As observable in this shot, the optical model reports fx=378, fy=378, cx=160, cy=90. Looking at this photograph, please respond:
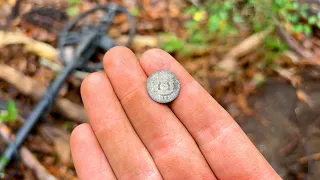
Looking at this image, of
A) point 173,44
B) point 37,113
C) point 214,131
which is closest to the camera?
point 214,131

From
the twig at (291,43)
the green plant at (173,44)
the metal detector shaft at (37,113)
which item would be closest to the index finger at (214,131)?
the green plant at (173,44)

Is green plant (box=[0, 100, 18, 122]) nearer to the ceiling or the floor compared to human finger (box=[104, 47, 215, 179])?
nearer to the floor

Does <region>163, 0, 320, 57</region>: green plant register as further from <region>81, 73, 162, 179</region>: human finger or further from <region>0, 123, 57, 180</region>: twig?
<region>0, 123, 57, 180</region>: twig

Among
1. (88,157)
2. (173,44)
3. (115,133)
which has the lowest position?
(88,157)

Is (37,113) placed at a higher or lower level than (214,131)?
lower

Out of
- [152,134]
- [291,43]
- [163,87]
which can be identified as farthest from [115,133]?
[291,43]

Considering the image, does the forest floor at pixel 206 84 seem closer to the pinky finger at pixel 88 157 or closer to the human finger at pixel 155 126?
the pinky finger at pixel 88 157

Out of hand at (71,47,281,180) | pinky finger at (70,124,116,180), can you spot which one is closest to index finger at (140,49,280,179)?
hand at (71,47,281,180)

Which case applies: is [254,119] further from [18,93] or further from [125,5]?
[18,93]

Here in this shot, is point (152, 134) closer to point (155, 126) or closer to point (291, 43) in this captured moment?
point (155, 126)
